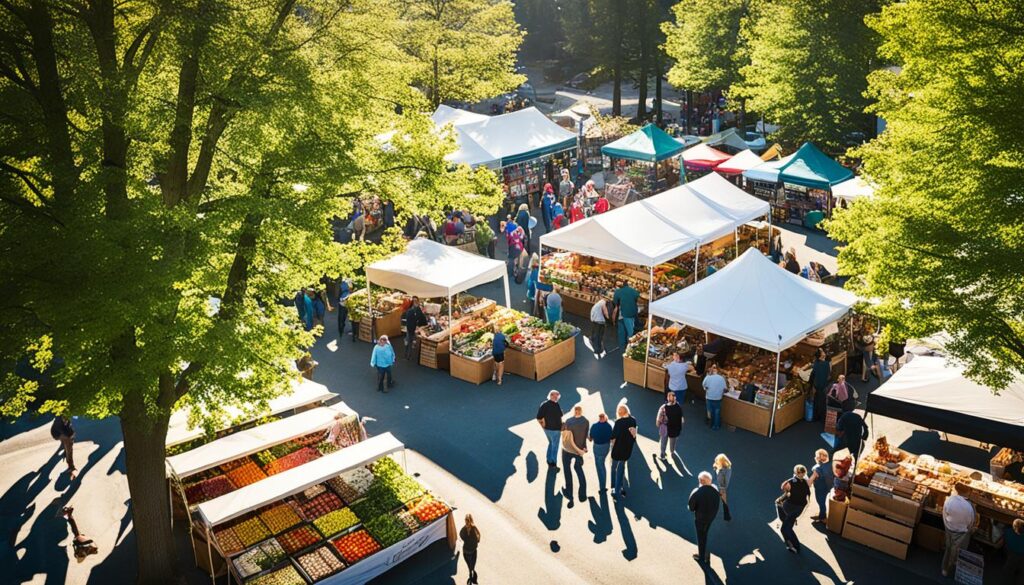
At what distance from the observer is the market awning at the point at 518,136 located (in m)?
24.4

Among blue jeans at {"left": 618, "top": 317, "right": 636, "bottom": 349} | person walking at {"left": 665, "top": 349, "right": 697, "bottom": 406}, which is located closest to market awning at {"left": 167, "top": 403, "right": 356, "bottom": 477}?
person walking at {"left": 665, "top": 349, "right": 697, "bottom": 406}

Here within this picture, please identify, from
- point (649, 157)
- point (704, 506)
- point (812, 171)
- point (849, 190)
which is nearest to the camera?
point (704, 506)

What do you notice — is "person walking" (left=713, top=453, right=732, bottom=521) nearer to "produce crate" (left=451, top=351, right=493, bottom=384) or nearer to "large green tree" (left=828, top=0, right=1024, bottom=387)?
"large green tree" (left=828, top=0, right=1024, bottom=387)

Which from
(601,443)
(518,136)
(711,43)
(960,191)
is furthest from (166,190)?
(711,43)

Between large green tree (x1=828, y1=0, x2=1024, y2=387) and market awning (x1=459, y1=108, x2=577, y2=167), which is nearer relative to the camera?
large green tree (x1=828, y1=0, x2=1024, y2=387)

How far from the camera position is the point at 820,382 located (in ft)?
42.3

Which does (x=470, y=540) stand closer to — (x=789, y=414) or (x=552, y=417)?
(x=552, y=417)

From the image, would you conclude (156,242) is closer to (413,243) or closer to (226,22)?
(226,22)

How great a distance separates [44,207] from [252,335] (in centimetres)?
244

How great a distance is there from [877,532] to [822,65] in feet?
63.2

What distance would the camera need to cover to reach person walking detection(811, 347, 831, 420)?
12.8 m

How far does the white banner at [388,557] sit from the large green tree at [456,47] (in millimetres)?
21025

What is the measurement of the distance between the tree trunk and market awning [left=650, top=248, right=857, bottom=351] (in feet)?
27.5

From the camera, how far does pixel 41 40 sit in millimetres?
7801
